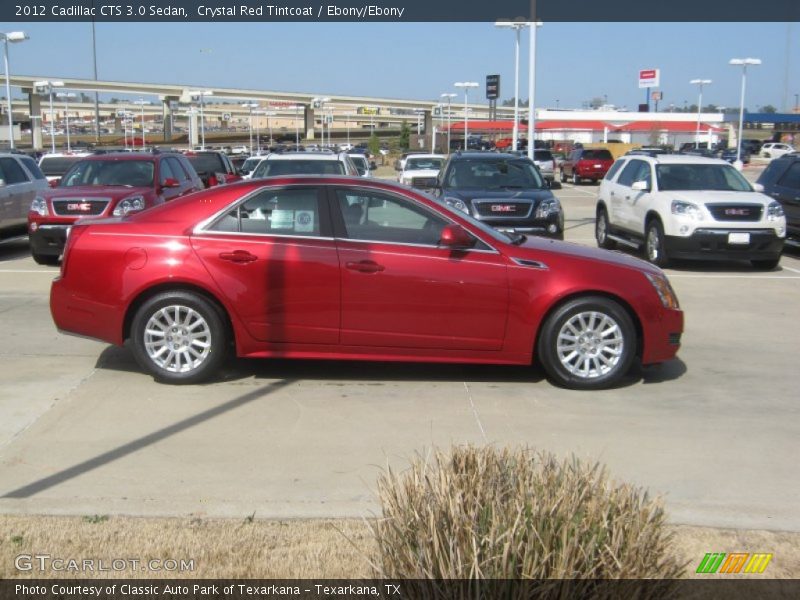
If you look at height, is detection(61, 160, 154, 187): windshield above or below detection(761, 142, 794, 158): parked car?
below

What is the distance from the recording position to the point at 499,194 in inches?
571

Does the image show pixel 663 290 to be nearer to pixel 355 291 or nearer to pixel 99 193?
pixel 355 291

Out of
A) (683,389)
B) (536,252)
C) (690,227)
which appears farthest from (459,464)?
(690,227)

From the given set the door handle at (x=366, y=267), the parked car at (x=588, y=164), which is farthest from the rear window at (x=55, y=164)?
the parked car at (x=588, y=164)

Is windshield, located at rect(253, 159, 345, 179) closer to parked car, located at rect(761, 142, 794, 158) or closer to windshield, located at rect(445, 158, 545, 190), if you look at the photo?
windshield, located at rect(445, 158, 545, 190)

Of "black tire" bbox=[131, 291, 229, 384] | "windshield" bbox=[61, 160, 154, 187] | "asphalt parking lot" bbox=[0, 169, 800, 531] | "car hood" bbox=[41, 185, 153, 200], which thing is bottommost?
"asphalt parking lot" bbox=[0, 169, 800, 531]

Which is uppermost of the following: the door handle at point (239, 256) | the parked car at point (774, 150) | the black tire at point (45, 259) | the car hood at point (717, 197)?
the parked car at point (774, 150)

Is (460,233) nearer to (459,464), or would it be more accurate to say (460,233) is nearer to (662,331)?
(662,331)

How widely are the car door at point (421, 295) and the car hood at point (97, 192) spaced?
25.7 feet

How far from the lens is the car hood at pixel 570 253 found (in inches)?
285

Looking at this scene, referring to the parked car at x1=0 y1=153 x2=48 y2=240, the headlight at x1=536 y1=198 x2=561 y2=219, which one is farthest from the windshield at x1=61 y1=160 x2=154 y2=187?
the headlight at x1=536 y1=198 x2=561 y2=219

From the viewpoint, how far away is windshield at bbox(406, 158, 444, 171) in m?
32.4

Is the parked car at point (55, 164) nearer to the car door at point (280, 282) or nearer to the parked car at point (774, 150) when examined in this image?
the car door at point (280, 282)

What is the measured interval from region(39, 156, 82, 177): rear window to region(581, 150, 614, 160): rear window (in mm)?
25685
